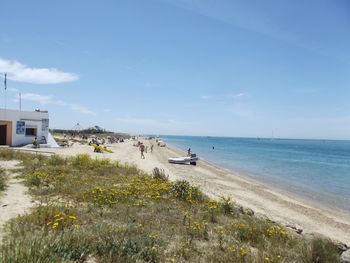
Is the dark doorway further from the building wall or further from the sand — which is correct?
the sand

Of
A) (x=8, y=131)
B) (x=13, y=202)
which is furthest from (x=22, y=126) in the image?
(x=13, y=202)

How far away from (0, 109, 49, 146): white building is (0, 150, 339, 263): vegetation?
845 inches

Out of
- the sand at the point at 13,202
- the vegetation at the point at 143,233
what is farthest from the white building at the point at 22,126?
the vegetation at the point at 143,233

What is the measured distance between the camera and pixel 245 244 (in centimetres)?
602

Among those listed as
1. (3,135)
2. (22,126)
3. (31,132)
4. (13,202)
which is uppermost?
(22,126)

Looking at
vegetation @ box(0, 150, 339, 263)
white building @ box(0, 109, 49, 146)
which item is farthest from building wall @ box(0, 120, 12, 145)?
vegetation @ box(0, 150, 339, 263)

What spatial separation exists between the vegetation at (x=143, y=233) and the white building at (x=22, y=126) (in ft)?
70.4

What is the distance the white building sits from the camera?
93.1ft

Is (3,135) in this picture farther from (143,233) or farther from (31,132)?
(143,233)

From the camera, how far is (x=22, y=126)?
29.4 meters

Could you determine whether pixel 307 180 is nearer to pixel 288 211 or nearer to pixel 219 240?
pixel 288 211

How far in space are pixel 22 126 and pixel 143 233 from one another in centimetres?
2761

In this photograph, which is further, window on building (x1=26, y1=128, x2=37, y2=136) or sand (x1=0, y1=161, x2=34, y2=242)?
window on building (x1=26, y1=128, x2=37, y2=136)

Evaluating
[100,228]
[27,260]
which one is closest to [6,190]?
[100,228]
